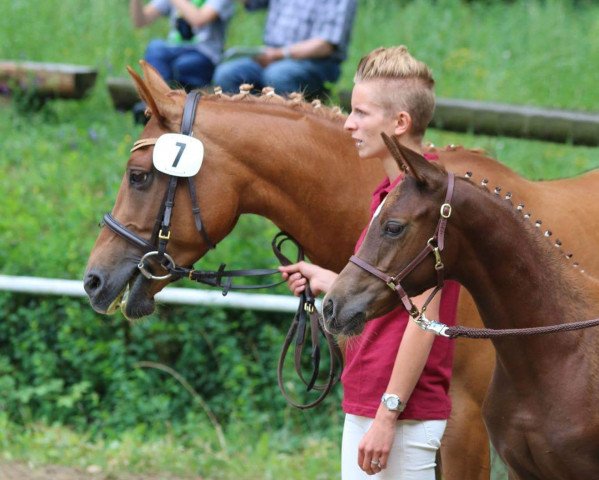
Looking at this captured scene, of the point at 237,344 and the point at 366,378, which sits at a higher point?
the point at 366,378

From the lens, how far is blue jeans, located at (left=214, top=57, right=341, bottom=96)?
24.8 feet

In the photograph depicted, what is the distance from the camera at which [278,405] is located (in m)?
7.03

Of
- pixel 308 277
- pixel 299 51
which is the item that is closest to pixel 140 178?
pixel 308 277

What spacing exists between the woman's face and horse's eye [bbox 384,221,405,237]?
0.50 metres

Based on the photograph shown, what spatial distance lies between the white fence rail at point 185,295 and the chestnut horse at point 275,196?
6.86 feet

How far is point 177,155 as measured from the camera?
4.14 m

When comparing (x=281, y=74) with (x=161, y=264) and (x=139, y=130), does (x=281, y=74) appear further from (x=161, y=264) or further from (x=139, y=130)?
(x=161, y=264)

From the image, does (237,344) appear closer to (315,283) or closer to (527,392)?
(315,283)

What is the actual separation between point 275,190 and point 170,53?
432cm

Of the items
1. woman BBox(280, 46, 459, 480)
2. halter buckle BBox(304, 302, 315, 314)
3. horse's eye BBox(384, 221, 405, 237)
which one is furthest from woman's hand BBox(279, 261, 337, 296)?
horse's eye BBox(384, 221, 405, 237)

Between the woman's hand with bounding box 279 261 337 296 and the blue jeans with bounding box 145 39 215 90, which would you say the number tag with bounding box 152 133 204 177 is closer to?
the woman's hand with bounding box 279 261 337 296

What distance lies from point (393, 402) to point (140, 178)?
1.36m

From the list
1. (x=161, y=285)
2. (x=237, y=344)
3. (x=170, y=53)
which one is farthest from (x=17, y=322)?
(x=161, y=285)

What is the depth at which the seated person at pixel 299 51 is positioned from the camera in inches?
299
